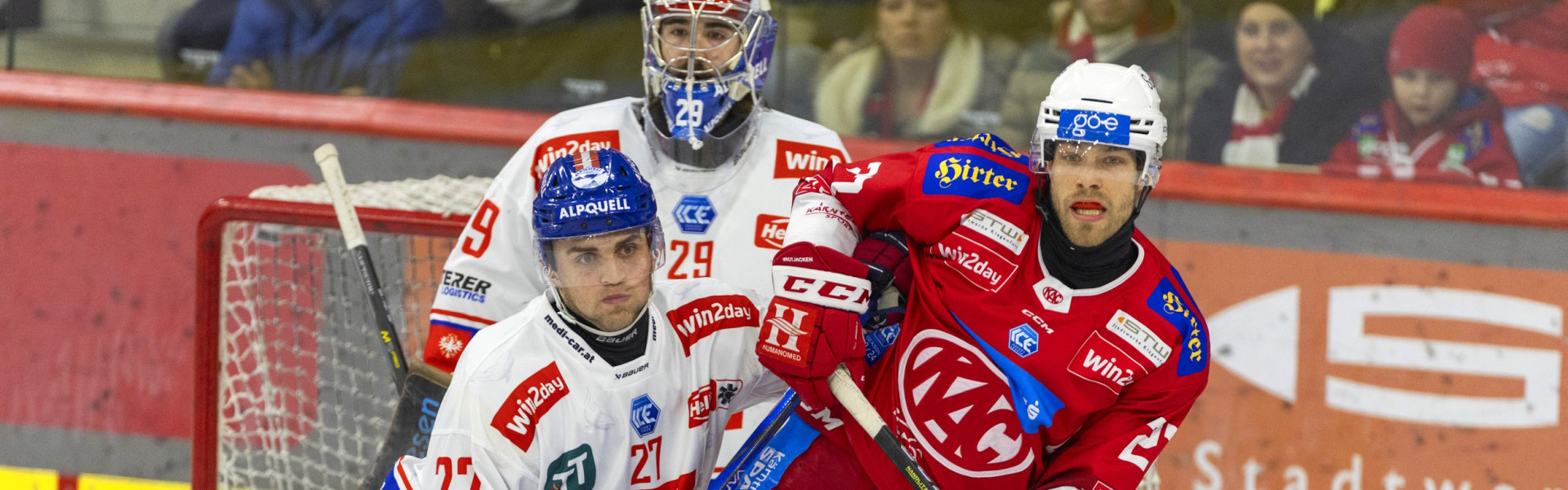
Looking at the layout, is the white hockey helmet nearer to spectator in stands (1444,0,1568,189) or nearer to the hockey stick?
the hockey stick

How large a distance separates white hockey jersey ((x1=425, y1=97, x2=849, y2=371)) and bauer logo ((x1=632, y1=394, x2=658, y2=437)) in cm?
48

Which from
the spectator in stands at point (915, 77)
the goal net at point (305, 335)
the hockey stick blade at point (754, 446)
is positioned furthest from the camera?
the spectator in stands at point (915, 77)

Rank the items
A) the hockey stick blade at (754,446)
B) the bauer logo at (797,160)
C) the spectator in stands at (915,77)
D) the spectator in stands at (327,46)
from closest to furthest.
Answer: the hockey stick blade at (754,446) < the bauer logo at (797,160) < the spectator in stands at (915,77) < the spectator in stands at (327,46)

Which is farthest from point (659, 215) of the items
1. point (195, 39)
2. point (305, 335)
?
point (195, 39)

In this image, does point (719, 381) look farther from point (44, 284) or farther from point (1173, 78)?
point (44, 284)

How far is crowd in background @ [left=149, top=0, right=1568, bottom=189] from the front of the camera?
353 centimetres

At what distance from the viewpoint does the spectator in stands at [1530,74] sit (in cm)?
345

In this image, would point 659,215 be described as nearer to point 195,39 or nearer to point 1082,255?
point 1082,255

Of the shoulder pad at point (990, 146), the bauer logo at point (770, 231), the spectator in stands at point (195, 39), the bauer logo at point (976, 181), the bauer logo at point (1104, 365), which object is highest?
the spectator in stands at point (195, 39)

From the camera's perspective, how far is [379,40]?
3971 millimetres

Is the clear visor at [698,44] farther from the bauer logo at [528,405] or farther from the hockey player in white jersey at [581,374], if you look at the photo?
the bauer logo at [528,405]

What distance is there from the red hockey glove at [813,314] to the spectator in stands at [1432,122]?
2.08 meters

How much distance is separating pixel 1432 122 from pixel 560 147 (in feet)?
7.54

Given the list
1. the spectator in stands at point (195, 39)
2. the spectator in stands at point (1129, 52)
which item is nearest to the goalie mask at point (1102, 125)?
the spectator in stands at point (1129, 52)
